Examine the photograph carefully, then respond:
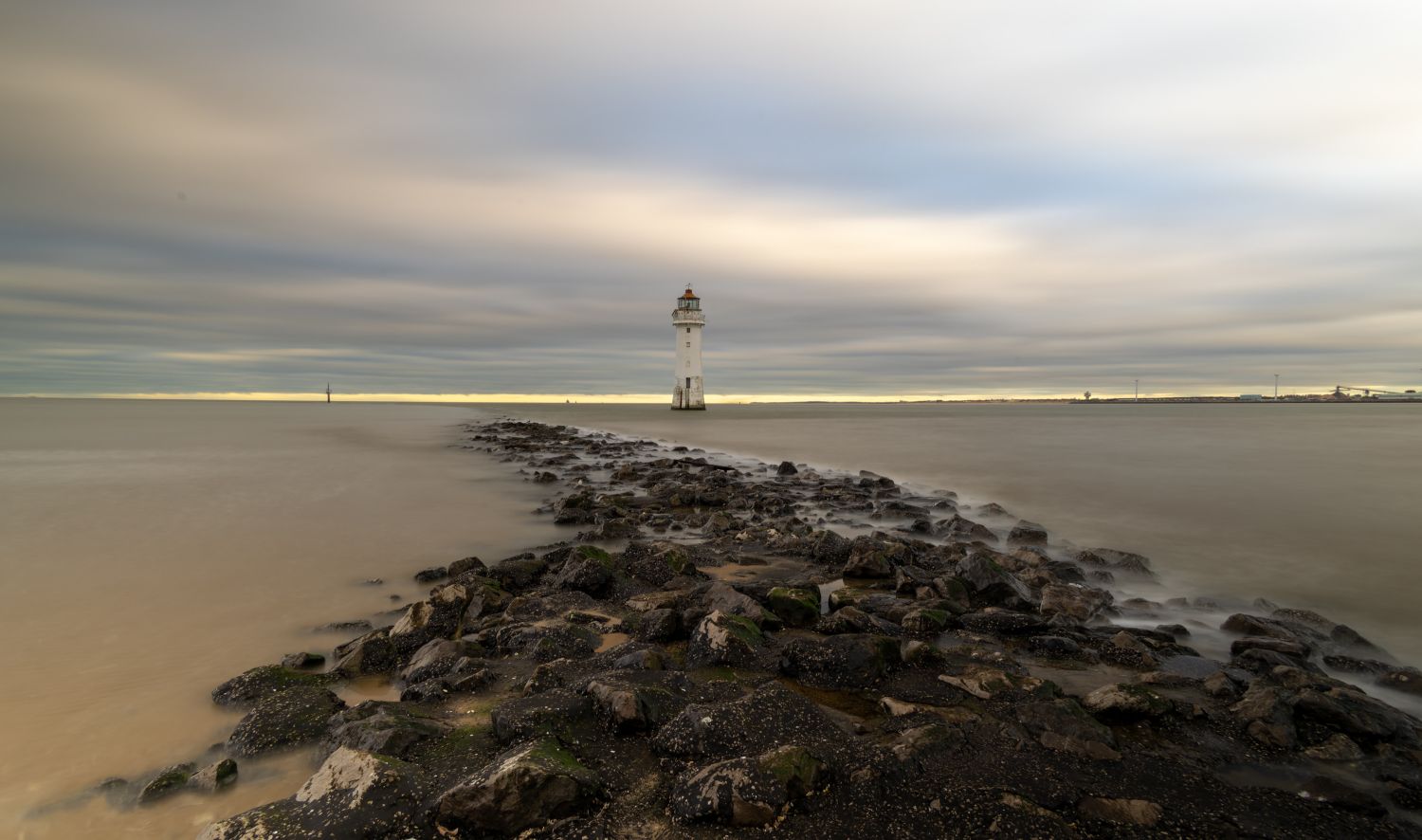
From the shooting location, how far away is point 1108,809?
3162 millimetres

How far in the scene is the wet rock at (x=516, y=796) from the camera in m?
2.98

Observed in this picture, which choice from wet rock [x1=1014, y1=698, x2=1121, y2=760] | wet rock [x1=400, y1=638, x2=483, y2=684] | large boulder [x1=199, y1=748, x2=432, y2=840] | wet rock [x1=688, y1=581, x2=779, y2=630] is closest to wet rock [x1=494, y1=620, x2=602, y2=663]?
wet rock [x1=400, y1=638, x2=483, y2=684]

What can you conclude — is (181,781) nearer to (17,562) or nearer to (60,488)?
(17,562)

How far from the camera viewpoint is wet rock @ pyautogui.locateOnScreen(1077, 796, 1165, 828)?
122 inches

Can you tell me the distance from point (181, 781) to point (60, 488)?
51.1 ft

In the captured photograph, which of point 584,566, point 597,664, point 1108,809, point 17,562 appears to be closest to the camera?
point 1108,809

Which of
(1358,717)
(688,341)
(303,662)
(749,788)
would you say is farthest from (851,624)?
(688,341)

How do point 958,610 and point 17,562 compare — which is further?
point 17,562

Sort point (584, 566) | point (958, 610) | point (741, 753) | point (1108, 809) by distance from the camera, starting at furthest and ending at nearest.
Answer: point (584, 566), point (958, 610), point (741, 753), point (1108, 809)

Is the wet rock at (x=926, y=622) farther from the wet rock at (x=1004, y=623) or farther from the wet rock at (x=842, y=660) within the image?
the wet rock at (x=842, y=660)

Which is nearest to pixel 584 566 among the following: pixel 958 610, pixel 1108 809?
pixel 958 610

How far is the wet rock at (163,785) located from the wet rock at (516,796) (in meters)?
1.69

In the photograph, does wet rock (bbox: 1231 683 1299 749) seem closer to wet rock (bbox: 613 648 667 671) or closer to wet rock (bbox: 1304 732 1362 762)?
wet rock (bbox: 1304 732 1362 762)

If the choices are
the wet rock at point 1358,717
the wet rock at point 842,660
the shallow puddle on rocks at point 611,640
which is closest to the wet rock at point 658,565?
the shallow puddle on rocks at point 611,640
